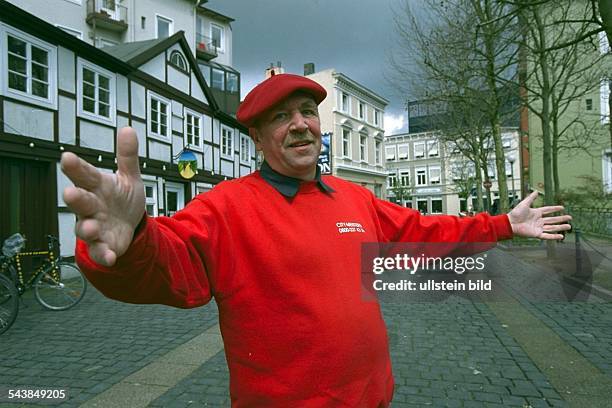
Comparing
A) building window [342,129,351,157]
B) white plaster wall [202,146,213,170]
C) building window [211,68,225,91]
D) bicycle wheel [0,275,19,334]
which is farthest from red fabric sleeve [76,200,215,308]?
building window [342,129,351,157]

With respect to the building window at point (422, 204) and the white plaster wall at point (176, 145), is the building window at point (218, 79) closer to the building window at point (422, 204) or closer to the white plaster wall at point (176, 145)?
the white plaster wall at point (176, 145)

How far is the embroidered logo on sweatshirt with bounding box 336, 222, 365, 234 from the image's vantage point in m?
1.68

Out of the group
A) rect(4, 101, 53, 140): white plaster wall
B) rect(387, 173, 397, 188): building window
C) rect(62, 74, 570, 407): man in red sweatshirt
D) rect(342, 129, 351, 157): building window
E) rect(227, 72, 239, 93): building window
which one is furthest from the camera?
rect(387, 173, 397, 188): building window

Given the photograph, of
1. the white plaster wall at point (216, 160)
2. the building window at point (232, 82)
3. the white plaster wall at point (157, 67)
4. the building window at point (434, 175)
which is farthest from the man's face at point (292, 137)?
the building window at point (434, 175)

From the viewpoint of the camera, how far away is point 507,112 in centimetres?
1594

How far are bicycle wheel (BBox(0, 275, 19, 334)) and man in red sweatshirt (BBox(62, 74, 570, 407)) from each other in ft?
19.1

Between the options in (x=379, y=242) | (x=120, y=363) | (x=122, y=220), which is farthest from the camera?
(x=120, y=363)

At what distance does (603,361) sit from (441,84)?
12.9 metres

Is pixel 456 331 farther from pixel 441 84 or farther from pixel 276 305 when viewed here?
pixel 441 84

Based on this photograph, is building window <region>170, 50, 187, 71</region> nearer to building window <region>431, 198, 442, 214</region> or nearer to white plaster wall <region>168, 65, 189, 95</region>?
white plaster wall <region>168, 65, 189, 95</region>

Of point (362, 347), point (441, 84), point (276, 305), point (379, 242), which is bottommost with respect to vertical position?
point (362, 347)

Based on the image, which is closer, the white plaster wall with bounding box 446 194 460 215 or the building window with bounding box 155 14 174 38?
the building window with bounding box 155 14 174 38

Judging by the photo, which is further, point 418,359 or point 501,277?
point 501,277

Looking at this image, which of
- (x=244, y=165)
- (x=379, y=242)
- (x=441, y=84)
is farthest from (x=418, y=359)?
(x=244, y=165)
